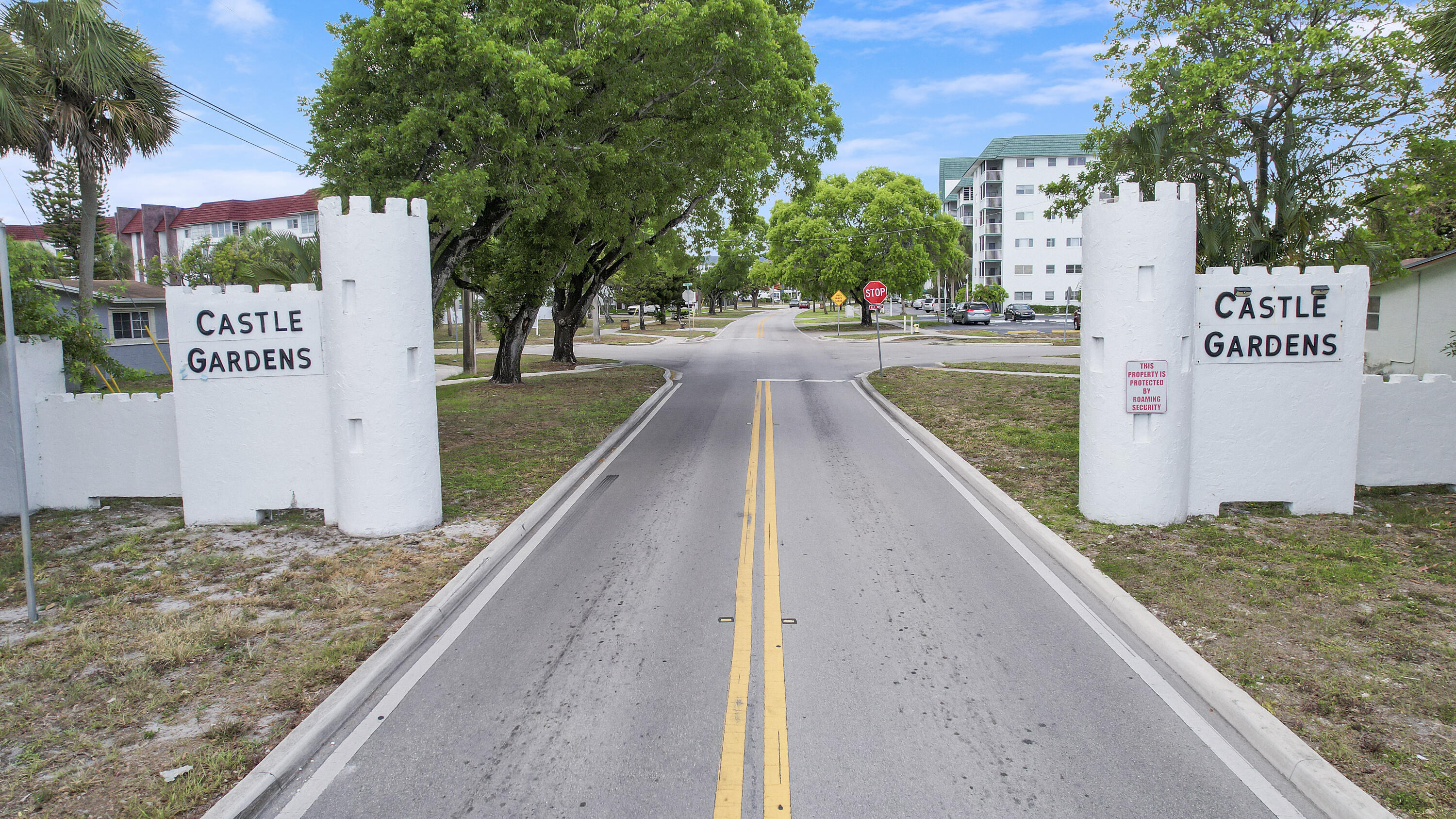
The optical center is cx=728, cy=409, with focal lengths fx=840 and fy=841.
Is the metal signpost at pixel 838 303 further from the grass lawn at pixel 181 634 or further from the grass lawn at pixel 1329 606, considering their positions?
the grass lawn at pixel 181 634

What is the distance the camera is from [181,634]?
6059 millimetres

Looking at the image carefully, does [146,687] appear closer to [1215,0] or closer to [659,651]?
[659,651]

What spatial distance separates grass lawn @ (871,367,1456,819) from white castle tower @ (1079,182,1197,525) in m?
0.40

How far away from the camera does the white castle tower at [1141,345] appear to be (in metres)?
8.29

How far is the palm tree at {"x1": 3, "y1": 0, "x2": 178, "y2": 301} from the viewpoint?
14438 mm

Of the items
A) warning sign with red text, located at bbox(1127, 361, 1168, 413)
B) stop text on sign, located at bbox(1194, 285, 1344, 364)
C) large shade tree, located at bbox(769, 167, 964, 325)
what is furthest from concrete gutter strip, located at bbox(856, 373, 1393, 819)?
large shade tree, located at bbox(769, 167, 964, 325)

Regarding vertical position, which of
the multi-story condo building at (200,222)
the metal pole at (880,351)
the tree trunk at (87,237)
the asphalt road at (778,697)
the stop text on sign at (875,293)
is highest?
the multi-story condo building at (200,222)

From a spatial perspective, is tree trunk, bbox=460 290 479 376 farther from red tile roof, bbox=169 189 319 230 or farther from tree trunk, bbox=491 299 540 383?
red tile roof, bbox=169 189 319 230

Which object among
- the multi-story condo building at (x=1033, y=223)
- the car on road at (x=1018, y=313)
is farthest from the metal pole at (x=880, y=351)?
the multi-story condo building at (x=1033, y=223)

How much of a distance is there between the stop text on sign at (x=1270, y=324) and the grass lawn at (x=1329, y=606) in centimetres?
171

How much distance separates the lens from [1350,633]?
5.79 m

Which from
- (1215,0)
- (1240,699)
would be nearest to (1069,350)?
(1215,0)

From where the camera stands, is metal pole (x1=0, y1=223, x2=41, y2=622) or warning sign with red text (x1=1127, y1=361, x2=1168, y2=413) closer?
metal pole (x1=0, y1=223, x2=41, y2=622)

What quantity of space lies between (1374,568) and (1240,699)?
3462 millimetres
